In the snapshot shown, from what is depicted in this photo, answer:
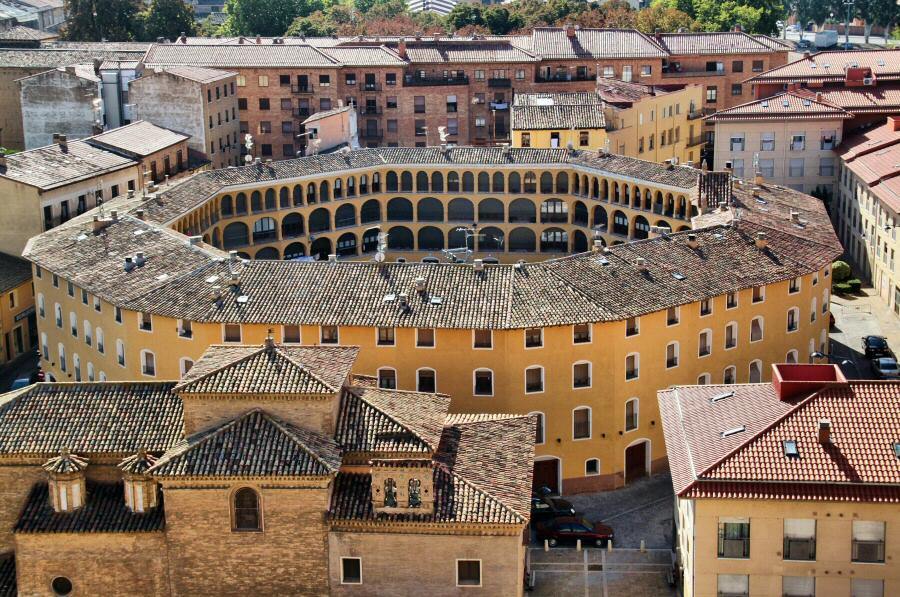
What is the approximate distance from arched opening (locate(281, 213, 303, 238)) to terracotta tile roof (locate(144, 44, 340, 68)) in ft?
114

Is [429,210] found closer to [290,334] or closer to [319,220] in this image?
[319,220]

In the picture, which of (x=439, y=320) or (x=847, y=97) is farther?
(x=847, y=97)

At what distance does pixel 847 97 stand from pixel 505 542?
323 feet

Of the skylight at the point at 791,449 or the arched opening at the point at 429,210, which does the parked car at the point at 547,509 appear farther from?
the arched opening at the point at 429,210

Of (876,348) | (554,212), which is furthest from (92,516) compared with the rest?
(554,212)

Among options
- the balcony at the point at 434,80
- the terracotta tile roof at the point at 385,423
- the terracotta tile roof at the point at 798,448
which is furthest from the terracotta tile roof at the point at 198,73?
the terracotta tile roof at the point at 798,448

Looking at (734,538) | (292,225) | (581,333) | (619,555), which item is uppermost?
(581,333)

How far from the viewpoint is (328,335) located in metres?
94.8

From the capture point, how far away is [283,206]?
136m

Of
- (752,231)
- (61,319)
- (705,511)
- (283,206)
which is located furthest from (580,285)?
(283,206)

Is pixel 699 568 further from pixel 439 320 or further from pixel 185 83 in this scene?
pixel 185 83

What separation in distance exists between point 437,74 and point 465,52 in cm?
428

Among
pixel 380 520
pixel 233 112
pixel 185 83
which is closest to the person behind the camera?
pixel 380 520

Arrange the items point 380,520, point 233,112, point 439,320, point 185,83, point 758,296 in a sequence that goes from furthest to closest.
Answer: point 233,112 < point 185,83 < point 758,296 < point 439,320 < point 380,520
